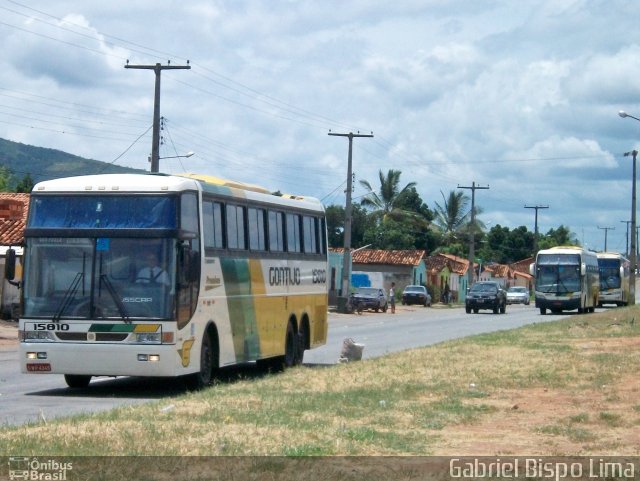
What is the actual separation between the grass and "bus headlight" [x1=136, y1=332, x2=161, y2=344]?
889 millimetres

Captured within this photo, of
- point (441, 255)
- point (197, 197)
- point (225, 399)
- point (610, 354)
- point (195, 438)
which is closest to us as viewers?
point (195, 438)

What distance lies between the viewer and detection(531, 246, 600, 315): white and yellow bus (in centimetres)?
5572

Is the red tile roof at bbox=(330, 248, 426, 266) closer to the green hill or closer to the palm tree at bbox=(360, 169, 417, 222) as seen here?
the palm tree at bbox=(360, 169, 417, 222)

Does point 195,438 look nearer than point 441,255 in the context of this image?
Yes

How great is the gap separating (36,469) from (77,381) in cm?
885

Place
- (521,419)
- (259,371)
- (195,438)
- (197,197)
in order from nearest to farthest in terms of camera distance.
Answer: (195,438) → (521,419) → (197,197) → (259,371)

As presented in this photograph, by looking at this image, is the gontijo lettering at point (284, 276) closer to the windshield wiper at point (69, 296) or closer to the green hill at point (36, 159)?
the windshield wiper at point (69, 296)

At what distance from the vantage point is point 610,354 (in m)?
23.5

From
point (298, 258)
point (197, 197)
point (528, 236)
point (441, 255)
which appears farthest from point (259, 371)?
point (528, 236)

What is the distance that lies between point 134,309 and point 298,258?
646 centimetres

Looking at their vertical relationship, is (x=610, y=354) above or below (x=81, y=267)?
below

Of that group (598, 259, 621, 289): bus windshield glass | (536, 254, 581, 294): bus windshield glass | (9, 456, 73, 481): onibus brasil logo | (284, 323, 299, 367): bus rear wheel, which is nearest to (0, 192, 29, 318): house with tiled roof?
(284, 323, 299, 367): bus rear wheel

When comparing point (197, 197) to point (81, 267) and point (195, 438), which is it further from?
Result: point (195, 438)

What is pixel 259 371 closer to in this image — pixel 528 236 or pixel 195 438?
pixel 195 438
